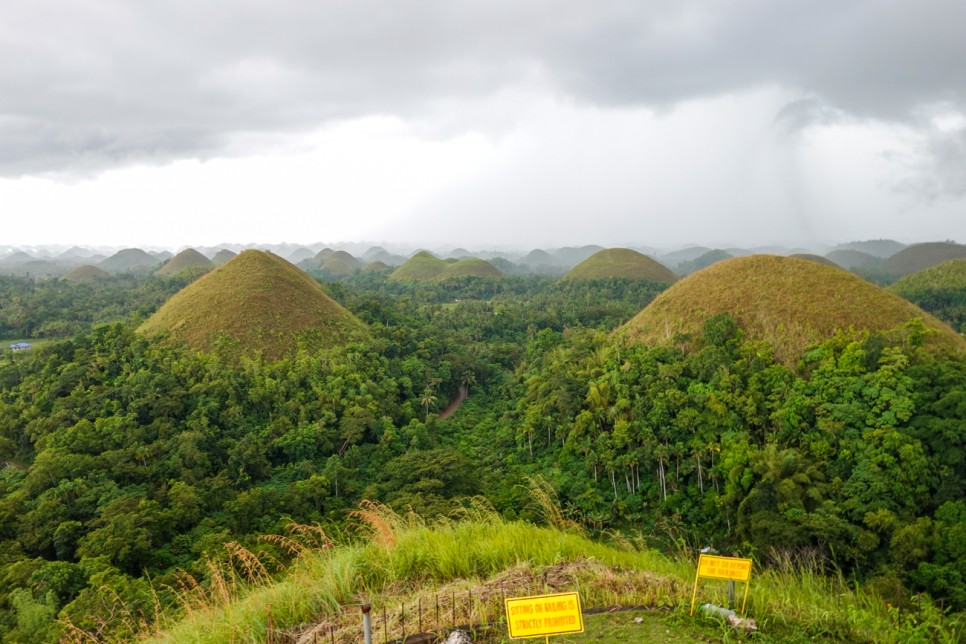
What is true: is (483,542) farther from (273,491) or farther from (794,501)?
(273,491)

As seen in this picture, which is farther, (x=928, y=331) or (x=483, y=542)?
(x=928, y=331)

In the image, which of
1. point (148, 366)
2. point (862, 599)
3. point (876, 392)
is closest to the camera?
point (862, 599)

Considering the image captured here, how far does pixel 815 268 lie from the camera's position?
27719 mm

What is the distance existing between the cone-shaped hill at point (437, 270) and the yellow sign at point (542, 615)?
8793 centimetres

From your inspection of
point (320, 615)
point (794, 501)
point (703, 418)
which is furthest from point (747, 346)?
point (320, 615)

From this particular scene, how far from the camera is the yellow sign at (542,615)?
97.0 inches

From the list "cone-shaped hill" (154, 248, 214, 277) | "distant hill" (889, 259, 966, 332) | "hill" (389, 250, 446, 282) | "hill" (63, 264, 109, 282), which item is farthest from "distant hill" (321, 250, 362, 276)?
"distant hill" (889, 259, 966, 332)

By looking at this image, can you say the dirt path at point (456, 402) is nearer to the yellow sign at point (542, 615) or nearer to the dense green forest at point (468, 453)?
the dense green forest at point (468, 453)

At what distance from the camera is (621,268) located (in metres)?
84.8

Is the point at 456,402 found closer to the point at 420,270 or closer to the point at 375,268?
the point at 420,270

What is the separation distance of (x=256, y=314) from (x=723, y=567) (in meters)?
33.8

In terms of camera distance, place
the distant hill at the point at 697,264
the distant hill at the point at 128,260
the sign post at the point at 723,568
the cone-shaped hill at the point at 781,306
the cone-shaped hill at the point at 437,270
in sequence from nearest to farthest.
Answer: the sign post at the point at 723,568 → the cone-shaped hill at the point at 781,306 → the cone-shaped hill at the point at 437,270 → the distant hill at the point at 697,264 → the distant hill at the point at 128,260

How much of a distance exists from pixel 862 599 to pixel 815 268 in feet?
96.4

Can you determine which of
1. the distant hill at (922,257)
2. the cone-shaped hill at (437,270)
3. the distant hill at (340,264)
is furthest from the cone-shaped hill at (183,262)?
the distant hill at (922,257)
